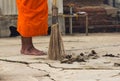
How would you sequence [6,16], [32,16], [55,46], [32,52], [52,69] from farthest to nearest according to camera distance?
[6,16], [32,52], [32,16], [55,46], [52,69]

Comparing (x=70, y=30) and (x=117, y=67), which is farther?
(x=70, y=30)

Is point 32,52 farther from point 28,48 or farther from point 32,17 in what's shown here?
point 32,17

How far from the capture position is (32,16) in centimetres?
616

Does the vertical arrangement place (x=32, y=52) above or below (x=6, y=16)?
below

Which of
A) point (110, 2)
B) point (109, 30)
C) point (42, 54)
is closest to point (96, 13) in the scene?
point (109, 30)

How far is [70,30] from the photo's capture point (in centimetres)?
1116

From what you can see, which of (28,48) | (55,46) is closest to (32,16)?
(28,48)

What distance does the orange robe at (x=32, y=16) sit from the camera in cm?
614

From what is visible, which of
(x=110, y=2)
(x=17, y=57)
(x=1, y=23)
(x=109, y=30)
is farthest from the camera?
(x=110, y=2)

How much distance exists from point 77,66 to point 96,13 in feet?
22.7

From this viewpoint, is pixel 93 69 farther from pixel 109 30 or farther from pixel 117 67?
pixel 109 30

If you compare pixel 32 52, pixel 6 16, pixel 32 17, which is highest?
pixel 32 17

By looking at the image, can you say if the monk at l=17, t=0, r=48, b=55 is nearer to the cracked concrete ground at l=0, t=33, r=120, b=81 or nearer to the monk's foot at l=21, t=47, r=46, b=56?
the monk's foot at l=21, t=47, r=46, b=56

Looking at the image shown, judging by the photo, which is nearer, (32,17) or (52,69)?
(52,69)
